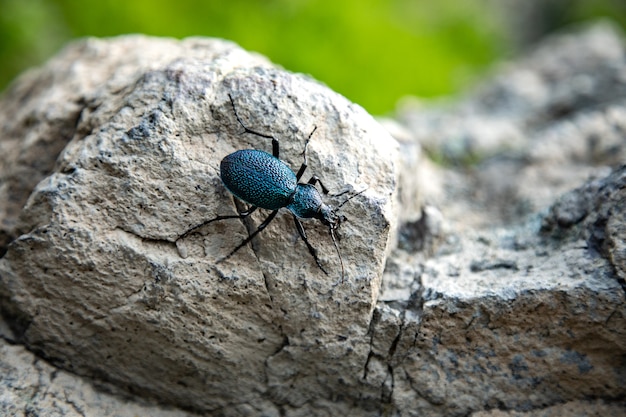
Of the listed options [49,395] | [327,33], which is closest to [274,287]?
[49,395]

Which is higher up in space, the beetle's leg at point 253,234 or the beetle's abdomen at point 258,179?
the beetle's abdomen at point 258,179

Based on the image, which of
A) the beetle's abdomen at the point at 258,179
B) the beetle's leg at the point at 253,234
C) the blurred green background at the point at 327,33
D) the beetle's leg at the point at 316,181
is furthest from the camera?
the blurred green background at the point at 327,33

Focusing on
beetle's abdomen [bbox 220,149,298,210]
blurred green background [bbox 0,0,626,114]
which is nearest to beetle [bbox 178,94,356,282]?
beetle's abdomen [bbox 220,149,298,210]

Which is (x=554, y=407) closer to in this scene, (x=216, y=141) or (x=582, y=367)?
(x=582, y=367)

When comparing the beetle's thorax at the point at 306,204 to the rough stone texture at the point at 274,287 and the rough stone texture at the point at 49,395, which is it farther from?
the rough stone texture at the point at 49,395

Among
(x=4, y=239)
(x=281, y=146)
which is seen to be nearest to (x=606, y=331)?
(x=281, y=146)

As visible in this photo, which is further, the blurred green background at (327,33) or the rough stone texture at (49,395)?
the blurred green background at (327,33)

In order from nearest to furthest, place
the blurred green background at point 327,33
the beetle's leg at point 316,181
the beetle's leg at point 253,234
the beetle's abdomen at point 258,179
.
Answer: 1. the beetle's abdomen at point 258,179
2. the beetle's leg at point 253,234
3. the beetle's leg at point 316,181
4. the blurred green background at point 327,33

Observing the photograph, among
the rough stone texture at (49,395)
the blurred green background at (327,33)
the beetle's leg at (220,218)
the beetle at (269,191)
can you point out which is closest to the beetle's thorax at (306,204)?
the beetle at (269,191)
